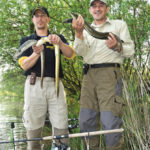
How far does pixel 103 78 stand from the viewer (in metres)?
3.37

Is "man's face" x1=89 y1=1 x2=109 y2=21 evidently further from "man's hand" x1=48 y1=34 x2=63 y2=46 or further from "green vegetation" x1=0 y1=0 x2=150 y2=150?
"green vegetation" x1=0 y1=0 x2=150 y2=150

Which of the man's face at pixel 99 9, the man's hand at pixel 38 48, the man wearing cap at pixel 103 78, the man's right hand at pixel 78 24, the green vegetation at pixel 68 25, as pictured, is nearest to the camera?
the man's right hand at pixel 78 24

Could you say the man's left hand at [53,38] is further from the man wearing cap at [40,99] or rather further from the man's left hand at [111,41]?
the man's left hand at [111,41]

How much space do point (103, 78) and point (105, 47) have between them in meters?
0.44

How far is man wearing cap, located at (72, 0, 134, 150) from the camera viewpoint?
10.7 ft

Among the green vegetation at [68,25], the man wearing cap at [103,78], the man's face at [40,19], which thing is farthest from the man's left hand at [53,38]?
the green vegetation at [68,25]

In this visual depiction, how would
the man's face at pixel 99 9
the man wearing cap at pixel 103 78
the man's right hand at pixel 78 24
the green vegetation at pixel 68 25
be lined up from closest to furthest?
1. the man's right hand at pixel 78 24
2. the man wearing cap at pixel 103 78
3. the man's face at pixel 99 9
4. the green vegetation at pixel 68 25

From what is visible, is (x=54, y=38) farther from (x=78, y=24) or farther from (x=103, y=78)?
(x=103, y=78)

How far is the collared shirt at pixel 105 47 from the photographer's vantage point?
335cm

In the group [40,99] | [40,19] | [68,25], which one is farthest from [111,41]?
[68,25]

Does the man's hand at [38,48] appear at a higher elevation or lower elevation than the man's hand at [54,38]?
lower

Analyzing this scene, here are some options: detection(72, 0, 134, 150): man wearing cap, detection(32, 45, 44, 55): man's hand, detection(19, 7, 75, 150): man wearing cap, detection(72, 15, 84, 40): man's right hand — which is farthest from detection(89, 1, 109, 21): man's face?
detection(32, 45, 44, 55): man's hand

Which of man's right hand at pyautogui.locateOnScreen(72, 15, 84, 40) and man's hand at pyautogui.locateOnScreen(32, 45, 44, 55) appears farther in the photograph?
man's hand at pyautogui.locateOnScreen(32, 45, 44, 55)

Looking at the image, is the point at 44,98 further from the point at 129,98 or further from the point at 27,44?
the point at 129,98
